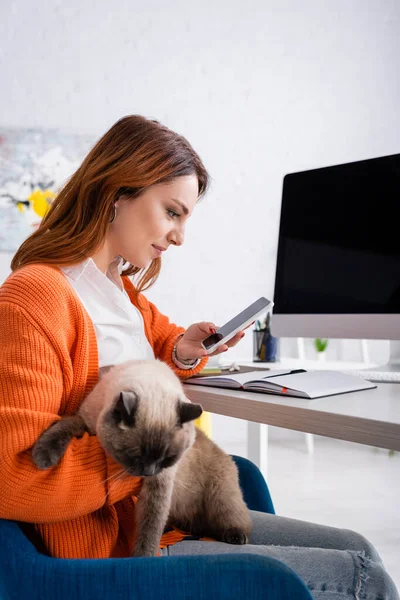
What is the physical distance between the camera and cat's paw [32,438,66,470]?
958 mm

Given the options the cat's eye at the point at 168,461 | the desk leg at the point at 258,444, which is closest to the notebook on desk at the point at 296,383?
the cat's eye at the point at 168,461

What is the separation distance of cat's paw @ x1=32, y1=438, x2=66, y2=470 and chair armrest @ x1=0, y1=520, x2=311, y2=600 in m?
0.16

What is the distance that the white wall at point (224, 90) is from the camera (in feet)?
14.2

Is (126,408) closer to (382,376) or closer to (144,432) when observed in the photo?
(144,432)

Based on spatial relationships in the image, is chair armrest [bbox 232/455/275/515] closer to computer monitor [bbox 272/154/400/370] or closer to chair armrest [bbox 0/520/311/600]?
computer monitor [bbox 272/154/400/370]

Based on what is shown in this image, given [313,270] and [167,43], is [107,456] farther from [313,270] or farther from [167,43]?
[167,43]

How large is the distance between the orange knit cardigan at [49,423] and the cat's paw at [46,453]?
0.06ft

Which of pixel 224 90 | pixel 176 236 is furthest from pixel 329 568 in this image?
pixel 224 90

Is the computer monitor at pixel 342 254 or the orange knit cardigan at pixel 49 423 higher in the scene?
the computer monitor at pixel 342 254

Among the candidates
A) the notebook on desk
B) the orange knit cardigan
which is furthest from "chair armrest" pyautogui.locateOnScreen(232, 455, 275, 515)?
the orange knit cardigan

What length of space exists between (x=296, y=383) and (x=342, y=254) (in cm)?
61

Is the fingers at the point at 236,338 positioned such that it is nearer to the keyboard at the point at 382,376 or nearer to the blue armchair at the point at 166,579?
the keyboard at the point at 382,376

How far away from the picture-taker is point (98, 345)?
4.33 feet

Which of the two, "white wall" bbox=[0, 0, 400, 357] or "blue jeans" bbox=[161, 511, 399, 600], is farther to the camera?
"white wall" bbox=[0, 0, 400, 357]
